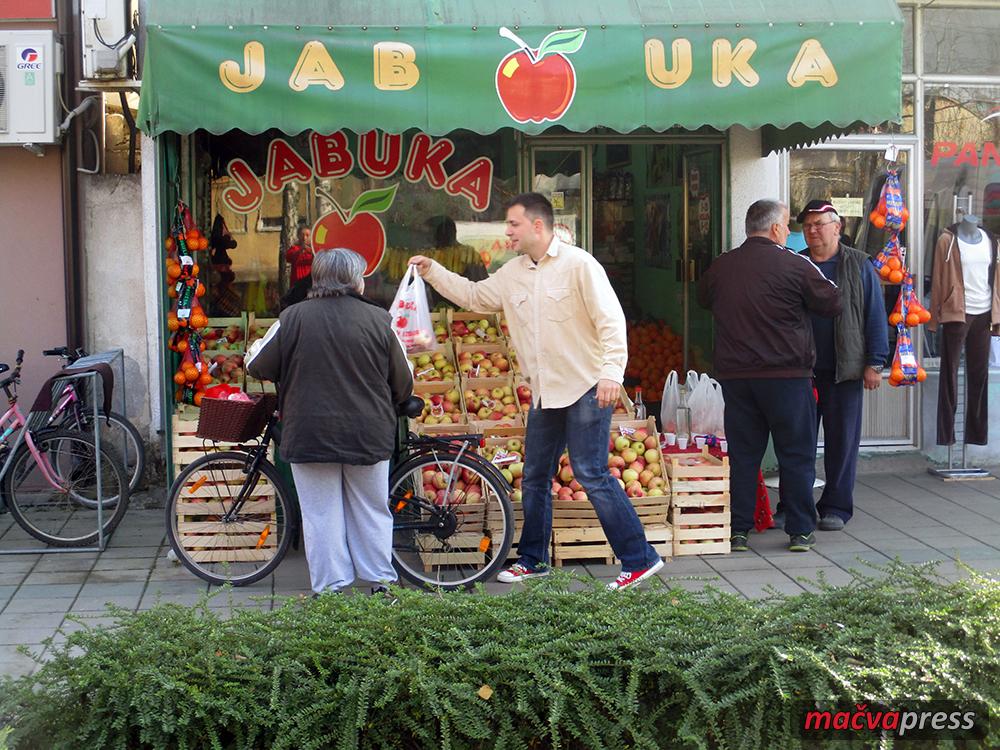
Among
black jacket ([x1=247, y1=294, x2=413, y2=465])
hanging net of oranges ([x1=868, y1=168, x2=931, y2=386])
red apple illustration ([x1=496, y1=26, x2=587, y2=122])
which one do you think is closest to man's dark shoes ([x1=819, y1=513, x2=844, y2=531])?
hanging net of oranges ([x1=868, y1=168, x2=931, y2=386])

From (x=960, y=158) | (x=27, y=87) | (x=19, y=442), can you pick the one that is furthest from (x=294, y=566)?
(x=960, y=158)

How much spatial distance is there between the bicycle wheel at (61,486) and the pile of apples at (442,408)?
5.87ft

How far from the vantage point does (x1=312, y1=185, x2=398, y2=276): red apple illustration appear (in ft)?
28.5

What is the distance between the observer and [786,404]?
23.0 ft

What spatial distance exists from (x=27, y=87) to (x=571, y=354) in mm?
4471

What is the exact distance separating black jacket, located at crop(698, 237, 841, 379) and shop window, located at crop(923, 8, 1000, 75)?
3.40 metres

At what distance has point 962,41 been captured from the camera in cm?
948

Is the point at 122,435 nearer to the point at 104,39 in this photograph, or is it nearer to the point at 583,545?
the point at 104,39

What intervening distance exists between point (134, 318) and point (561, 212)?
3150mm

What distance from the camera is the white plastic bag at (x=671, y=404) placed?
25.9 feet

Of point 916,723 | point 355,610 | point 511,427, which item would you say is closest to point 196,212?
point 511,427

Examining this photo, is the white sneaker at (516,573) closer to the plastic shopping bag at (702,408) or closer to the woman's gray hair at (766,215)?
the plastic shopping bag at (702,408)

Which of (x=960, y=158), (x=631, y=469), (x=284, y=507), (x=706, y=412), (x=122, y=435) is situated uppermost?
(x=960, y=158)

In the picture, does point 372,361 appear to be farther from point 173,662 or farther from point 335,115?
point 173,662
